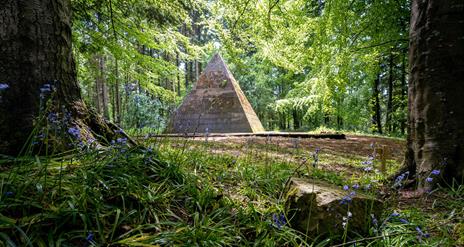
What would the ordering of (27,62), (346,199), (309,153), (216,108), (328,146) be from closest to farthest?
1. (346,199)
2. (27,62)
3. (309,153)
4. (328,146)
5. (216,108)

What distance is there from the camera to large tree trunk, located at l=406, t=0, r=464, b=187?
2.33 metres

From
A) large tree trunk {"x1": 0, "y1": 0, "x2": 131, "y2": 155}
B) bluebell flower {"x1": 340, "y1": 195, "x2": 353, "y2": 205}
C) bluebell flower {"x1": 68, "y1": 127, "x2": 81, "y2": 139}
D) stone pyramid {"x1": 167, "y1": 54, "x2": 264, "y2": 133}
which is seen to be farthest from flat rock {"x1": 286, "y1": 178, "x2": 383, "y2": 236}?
stone pyramid {"x1": 167, "y1": 54, "x2": 264, "y2": 133}

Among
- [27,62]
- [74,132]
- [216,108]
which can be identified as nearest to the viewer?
[74,132]

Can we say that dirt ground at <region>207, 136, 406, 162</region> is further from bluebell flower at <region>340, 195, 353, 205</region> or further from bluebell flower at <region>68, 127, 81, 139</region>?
bluebell flower at <region>68, 127, 81, 139</region>

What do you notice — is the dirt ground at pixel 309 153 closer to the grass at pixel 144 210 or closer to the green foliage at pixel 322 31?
the grass at pixel 144 210

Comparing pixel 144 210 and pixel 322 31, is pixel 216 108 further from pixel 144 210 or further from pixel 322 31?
pixel 144 210

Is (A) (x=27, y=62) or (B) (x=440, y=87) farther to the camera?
(B) (x=440, y=87)

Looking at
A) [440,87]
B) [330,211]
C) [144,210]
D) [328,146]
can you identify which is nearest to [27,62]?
[144,210]

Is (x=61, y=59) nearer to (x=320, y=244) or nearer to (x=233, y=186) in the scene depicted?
(x=233, y=186)

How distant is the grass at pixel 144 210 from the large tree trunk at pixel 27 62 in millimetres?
292

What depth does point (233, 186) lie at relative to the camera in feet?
8.20

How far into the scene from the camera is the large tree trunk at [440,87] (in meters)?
2.33

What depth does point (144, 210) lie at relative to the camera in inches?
61.7

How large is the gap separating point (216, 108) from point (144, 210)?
9.87 metres
